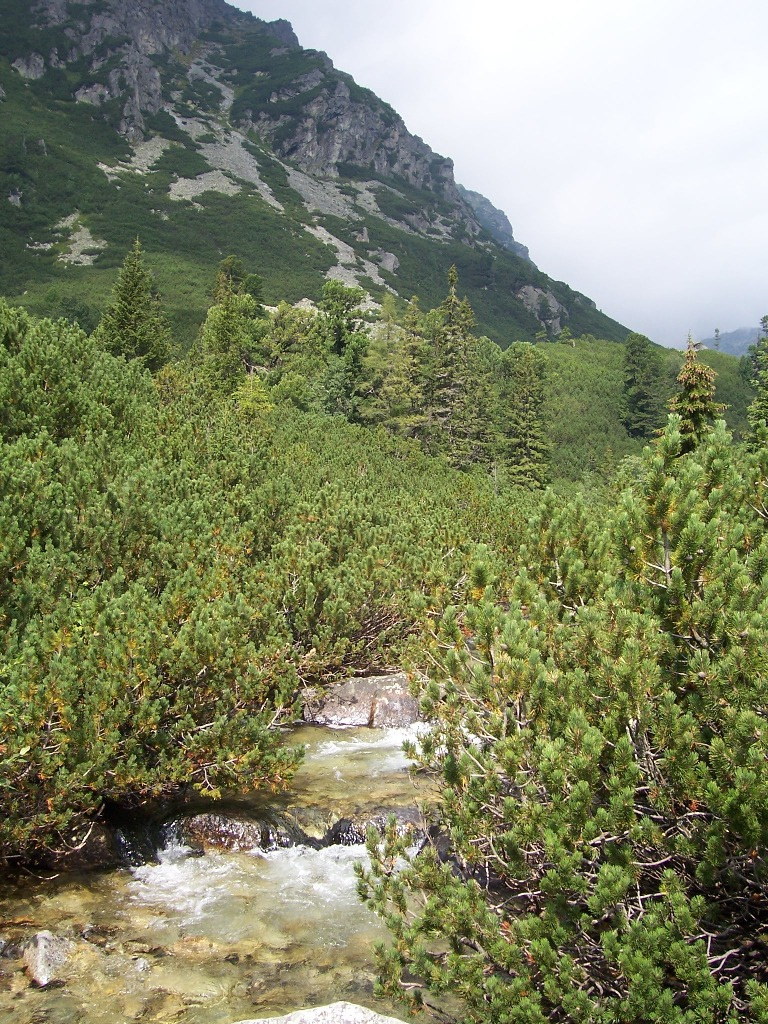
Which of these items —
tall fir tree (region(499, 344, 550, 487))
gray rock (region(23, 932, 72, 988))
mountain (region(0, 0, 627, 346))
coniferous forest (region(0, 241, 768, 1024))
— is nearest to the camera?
coniferous forest (region(0, 241, 768, 1024))

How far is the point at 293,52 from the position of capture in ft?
604

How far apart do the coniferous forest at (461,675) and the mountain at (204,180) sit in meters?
42.6

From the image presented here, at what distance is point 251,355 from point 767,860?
43.0 meters

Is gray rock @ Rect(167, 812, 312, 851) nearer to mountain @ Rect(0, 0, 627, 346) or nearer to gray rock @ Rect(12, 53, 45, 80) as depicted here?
mountain @ Rect(0, 0, 627, 346)

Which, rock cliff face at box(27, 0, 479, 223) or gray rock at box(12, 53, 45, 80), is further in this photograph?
rock cliff face at box(27, 0, 479, 223)

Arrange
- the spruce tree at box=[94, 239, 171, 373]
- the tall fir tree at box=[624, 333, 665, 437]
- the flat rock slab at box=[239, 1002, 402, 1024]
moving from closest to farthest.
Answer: the flat rock slab at box=[239, 1002, 402, 1024], the spruce tree at box=[94, 239, 171, 373], the tall fir tree at box=[624, 333, 665, 437]

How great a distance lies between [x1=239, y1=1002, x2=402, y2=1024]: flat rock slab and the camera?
470cm

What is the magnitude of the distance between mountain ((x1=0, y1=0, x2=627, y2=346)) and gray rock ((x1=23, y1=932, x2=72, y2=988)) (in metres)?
49.5

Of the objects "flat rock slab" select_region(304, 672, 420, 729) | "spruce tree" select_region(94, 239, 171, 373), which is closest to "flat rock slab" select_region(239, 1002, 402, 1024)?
"flat rock slab" select_region(304, 672, 420, 729)

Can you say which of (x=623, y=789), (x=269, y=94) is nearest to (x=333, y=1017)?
(x=623, y=789)

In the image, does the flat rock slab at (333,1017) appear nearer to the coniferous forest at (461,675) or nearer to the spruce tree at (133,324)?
the coniferous forest at (461,675)

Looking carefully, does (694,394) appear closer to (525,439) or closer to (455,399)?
(525,439)

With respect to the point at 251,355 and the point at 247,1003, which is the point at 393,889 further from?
the point at 251,355

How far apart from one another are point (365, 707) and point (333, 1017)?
24.0ft
